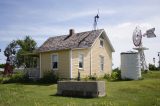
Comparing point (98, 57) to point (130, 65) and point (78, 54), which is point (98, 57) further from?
point (130, 65)

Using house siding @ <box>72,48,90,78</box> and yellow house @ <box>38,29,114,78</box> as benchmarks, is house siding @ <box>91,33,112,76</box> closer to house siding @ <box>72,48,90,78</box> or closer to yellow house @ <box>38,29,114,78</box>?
yellow house @ <box>38,29,114,78</box>

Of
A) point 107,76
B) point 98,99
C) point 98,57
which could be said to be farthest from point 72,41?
point 98,99

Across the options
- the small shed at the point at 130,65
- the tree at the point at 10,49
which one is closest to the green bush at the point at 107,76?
the small shed at the point at 130,65

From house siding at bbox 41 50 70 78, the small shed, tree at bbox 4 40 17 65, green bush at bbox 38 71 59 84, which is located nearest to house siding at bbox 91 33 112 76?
house siding at bbox 41 50 70 78

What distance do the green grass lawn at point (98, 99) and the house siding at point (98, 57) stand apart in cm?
1127

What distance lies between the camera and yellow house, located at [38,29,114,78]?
121 ft

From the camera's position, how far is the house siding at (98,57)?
1545 inches

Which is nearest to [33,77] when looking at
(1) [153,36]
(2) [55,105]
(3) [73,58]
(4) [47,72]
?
(4) [47,72]

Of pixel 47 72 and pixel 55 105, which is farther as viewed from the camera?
pixel 47 72

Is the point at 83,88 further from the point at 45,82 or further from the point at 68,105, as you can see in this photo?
the point at 45,82

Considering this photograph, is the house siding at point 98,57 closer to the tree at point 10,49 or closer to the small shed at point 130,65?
the small shed at point 130,65

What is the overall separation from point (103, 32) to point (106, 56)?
10.1 feet

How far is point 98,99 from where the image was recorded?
63.6 ft

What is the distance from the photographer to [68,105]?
16.0 metres
